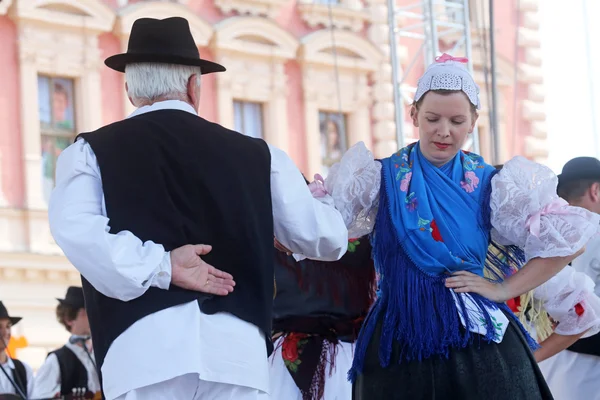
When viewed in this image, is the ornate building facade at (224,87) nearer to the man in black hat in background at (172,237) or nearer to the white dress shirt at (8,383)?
the white dress shirt at (8,383)

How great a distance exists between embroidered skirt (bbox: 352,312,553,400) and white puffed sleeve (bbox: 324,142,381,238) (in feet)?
1.42

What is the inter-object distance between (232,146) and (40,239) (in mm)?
11599

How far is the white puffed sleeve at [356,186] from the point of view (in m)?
3.94

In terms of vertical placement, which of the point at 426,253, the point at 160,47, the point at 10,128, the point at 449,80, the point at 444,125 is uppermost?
the point at 10,128

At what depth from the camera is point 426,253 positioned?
12.5ft

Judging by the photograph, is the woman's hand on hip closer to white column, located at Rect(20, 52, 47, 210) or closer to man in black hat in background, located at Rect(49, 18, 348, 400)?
man in black hat in background, located at Rect(49, 18, 348, 400)

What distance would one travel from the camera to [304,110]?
17.4 metres

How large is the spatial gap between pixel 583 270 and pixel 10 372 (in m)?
4.73

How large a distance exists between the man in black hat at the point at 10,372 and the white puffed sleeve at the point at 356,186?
4803 millimetres

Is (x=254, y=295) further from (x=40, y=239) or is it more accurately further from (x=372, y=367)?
(x=40, y=239)

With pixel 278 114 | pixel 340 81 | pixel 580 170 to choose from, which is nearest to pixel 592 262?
pixel 580 170

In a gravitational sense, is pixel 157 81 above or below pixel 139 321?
above

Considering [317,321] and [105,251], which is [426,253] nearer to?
[105,251]

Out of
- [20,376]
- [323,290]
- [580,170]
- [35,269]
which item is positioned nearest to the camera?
[323,290]
